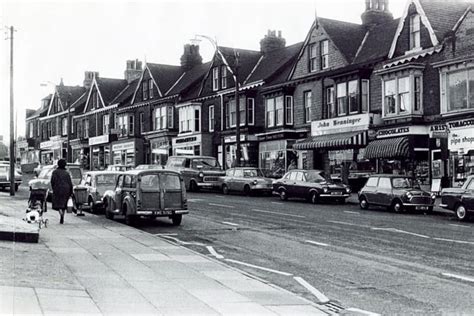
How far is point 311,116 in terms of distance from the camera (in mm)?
38906

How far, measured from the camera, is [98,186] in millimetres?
21672

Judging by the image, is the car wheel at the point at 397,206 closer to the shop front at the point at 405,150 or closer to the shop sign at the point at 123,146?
the shop front at the point at 405,150

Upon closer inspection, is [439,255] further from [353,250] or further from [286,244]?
[286,244]

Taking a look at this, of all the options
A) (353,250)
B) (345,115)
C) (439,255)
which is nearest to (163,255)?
(353,250)

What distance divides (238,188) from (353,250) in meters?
20.3

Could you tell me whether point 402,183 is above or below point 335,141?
below

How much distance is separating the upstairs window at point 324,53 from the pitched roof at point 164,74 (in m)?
21.7

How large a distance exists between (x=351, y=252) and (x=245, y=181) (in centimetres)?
1994

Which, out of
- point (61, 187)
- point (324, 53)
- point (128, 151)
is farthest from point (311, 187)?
point (128, 151)

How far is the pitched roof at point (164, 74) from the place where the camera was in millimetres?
57237

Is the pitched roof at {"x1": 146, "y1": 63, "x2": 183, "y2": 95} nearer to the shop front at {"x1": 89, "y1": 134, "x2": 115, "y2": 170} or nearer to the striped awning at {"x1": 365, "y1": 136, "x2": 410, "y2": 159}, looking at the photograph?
the shop front at {"x1": 89, "y1": 134, "x2": 115, "y2": 170}

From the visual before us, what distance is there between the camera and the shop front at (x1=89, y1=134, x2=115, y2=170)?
66.1 metres

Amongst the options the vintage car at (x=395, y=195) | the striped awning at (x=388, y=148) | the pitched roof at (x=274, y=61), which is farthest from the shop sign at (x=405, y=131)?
the pitched roof at (x=274, y=61)

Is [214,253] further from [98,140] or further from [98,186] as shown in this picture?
[98,140]
